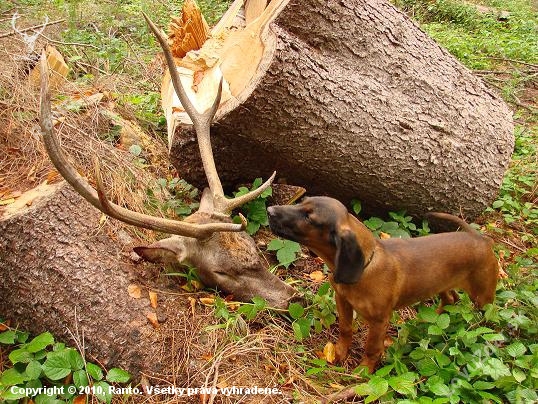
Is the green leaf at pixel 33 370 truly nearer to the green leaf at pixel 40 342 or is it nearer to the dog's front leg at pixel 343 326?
the green leaf at pixel 40 342

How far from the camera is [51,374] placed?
8.39 feet

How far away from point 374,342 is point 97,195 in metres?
1.88

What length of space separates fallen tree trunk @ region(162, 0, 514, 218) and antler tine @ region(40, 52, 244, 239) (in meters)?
0.98

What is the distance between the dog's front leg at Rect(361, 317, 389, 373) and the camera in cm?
296

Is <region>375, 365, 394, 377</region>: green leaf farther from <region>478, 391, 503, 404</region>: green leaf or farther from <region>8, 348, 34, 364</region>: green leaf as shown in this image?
<region>8, 348, 34, 364</region>: green leaf

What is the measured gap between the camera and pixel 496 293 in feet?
11.8

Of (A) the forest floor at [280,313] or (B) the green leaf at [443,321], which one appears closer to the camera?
(A) the forest floor at [280,313]

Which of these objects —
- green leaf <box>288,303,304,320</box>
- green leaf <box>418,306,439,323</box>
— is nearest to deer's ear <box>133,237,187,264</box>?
green leaf <box>288,303,304,320</box>

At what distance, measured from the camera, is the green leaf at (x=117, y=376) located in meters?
2.65

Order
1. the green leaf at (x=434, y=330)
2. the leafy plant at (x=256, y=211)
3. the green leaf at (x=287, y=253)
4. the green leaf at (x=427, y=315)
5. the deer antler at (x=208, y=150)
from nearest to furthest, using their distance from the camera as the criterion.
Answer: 1. the green leaf at (x=434, y=330)
2. the green leaf at (x=427, y=315)
3. the deer antler at (x=208, y=150)
4. the green leaf at (x=287, y=253)
5. the leafy plant at (x=256, y=211)

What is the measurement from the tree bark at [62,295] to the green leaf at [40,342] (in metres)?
0.09

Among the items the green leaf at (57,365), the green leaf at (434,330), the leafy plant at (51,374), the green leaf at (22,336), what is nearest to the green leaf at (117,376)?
the leafy plant at (51,374)

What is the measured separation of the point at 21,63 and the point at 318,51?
315 cm

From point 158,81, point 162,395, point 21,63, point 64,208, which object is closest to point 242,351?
point 162,395
